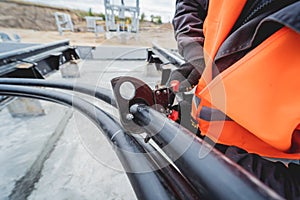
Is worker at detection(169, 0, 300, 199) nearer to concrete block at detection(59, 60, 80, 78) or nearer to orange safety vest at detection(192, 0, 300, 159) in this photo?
orange safety vest at detection(192, 0, 300, 159)

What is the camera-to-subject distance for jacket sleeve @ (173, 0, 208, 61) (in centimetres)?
53

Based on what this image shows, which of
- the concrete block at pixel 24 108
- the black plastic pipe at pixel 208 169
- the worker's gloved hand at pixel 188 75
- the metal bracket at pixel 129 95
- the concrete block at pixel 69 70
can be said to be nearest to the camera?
the black plastic pipe at pixel 208 169

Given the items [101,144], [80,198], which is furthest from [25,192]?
[101,144]

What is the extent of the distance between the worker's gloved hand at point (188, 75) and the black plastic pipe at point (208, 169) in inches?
9.7

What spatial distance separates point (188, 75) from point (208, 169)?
384 millimetres

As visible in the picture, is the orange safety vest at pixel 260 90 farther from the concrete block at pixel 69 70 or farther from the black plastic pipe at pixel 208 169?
the concrete block at pixel 69 70

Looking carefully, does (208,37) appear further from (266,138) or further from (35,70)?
(35,70)

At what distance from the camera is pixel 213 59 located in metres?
0.36

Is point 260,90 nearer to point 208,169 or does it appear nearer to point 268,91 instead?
point 268,91

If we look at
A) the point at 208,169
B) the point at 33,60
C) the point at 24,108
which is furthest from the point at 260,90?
the point at 33,60

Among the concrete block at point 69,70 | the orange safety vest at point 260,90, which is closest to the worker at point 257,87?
the orange safety vest at point 260,90

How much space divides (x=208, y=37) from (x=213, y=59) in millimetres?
85

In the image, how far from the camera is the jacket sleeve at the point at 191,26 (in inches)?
20.7

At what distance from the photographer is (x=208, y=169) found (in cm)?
18
